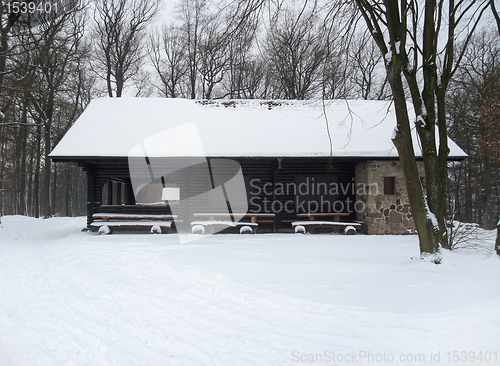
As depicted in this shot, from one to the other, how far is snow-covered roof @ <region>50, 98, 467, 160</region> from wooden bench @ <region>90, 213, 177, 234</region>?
2.11 metres

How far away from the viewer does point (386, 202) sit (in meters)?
11.8

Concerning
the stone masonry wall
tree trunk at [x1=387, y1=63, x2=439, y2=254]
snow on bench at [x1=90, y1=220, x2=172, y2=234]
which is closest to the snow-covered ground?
tree trunk at [x1=387, y1=63, x2=439, y2=254]

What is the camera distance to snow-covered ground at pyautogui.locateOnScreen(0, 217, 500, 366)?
299cm

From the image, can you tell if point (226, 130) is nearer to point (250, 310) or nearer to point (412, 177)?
point (412, 177)

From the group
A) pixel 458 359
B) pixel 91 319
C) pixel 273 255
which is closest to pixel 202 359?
pixel 91 319

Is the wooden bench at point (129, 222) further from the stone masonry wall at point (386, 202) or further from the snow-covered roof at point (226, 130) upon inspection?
Answer: the stone masonry wall at point (386, 202)

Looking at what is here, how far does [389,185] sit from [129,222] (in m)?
8.96

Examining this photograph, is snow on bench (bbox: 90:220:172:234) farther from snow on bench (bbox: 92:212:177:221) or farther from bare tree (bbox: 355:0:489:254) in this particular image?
bare tree (bbox: 355:0:489:254)

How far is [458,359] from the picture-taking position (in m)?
2.89

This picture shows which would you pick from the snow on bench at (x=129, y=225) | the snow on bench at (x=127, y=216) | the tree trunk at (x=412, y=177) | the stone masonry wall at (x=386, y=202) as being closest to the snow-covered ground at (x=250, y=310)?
the tree trunk at (x=412, y=177)

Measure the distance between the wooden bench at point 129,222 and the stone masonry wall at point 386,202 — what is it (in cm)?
675

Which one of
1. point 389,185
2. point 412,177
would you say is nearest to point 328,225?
point 389,185

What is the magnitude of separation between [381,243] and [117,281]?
6621mm

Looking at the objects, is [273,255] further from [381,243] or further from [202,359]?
[202,359]
